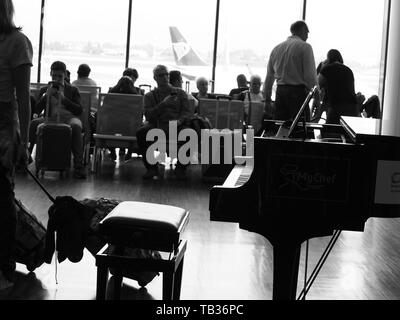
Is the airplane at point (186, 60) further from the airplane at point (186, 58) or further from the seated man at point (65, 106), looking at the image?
the seated man at point (65, 106)

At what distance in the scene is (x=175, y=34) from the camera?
1351 cm

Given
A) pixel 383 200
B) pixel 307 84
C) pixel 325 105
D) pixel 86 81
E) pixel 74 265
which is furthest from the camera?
pixel 86 81

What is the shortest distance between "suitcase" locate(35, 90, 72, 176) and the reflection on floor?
56 cm

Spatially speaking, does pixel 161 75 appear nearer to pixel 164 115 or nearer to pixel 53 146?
pixel 164 115

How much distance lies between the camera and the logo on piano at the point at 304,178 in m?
2.88

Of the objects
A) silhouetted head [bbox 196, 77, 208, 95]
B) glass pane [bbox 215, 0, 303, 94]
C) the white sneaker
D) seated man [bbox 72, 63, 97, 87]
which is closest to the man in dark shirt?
silhouetted head [bbox 196, 77, 208, 95]

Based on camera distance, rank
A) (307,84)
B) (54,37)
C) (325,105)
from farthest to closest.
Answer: (54,37) < (325,105) < (307,84)

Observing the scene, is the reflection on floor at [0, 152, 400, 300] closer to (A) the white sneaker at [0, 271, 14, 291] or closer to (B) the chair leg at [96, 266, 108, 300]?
(A) the white sneaker at [0, 271, 14, 291]

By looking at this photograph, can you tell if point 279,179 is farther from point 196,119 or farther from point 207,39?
point 207,39

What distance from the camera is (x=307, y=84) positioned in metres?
6.66

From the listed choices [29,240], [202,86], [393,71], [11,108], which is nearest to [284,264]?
[11,108]

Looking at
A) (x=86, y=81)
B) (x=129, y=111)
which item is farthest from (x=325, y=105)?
(x=86, y=81)

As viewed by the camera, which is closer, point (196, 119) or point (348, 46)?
point (196, 119)

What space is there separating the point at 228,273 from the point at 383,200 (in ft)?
5.59
